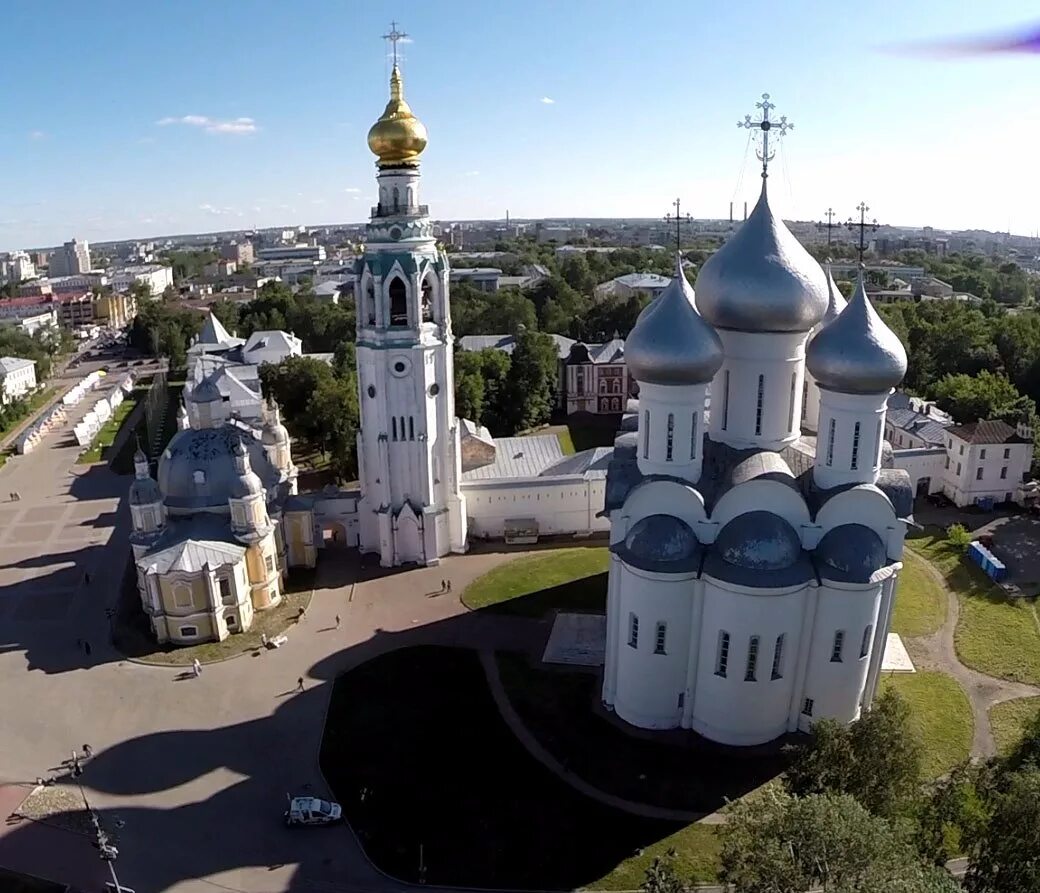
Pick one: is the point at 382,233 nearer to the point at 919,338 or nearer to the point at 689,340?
the point at 689,340

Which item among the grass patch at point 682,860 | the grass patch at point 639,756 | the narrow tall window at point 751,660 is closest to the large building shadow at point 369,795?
the grass patch at point 682,860

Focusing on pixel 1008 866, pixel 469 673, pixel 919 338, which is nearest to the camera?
pixel 1008 866

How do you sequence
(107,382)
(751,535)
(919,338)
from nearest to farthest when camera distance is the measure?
(751,535), (919,338), (107,382)

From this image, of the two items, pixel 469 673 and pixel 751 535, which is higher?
pixel 751 535

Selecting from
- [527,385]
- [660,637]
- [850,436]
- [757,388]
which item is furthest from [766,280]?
[527,385]

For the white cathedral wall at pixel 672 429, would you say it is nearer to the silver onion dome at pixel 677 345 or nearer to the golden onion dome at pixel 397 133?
the silver onion dome at pixel 677 345

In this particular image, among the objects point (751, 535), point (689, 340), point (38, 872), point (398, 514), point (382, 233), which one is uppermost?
point (382, 233)

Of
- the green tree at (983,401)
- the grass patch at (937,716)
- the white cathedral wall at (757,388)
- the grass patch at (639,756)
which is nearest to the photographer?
the grass patch at (639,756)

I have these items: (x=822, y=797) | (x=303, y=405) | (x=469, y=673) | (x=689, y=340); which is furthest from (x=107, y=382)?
(x=822, y=797)
